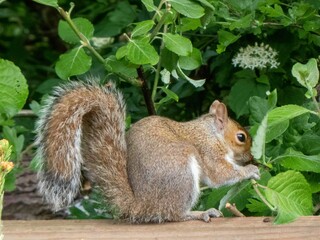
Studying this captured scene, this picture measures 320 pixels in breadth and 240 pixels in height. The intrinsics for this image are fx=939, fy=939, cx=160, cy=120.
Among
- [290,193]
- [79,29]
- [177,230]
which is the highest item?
[79,29]

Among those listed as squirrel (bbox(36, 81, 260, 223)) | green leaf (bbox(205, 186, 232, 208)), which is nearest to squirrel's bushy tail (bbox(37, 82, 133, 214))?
squirrel (bbox(36, 81, 260, 223))

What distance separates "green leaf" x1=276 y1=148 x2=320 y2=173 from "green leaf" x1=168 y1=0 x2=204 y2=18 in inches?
15.5

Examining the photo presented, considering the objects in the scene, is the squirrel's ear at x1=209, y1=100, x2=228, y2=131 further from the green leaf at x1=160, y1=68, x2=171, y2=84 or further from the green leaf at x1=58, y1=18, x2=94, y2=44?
the green leaf at x1=58, y1=18, x2=94, y2=44

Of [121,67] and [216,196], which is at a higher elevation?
[121,67]

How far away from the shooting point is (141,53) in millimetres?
2277

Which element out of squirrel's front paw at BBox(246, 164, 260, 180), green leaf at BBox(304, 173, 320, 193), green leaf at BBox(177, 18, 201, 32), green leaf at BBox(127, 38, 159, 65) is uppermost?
green leaf at BBox(177, 18, 201, 32)

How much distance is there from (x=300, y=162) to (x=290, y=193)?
0.38 ft

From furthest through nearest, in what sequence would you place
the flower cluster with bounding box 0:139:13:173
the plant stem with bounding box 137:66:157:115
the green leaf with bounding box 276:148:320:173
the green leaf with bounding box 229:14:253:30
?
the plant stem with bounding box 137:66:157:115
the green leaf with bounding box 229:14:253:30
the green leaf with bounding box 276:148:320:173
the flower cluster with bounding box 0:139:13:173

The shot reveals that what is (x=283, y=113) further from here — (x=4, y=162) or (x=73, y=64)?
(x=4, y=162)

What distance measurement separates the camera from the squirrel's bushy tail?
2.19 m

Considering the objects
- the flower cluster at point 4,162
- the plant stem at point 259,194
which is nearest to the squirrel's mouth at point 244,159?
the plant stem at point 259,194

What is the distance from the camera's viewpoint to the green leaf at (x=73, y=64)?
2.38m

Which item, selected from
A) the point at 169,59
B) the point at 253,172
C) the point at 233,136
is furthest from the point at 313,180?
the point at 169,59

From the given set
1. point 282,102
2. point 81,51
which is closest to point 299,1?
point 282,102
